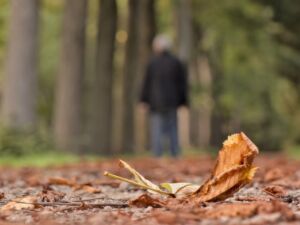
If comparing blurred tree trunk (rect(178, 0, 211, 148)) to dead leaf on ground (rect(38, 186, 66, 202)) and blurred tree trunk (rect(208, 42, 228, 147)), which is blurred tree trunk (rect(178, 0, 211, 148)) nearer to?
blurred tree trunk (rect(208, 42, 228, 147))

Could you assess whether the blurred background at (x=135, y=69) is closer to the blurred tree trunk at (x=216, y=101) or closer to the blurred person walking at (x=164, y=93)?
the blurred tree trunk at (x=216, y=101)

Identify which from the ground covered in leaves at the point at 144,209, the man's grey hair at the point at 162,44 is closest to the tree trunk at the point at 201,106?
the man's grey hair at the point at 162,44

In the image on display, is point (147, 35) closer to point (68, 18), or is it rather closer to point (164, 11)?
point (68, 18)

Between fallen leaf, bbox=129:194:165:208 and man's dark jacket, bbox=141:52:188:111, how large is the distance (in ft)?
38.8

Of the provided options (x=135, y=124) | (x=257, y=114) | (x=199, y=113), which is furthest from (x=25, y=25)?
(x=199, y=113)

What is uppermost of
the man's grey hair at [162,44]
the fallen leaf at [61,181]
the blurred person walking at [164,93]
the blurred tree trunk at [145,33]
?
the blurred tree trunk at [145,33]

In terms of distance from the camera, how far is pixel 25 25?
18.5m

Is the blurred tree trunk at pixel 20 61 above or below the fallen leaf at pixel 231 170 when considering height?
above

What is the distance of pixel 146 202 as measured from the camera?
4.37m

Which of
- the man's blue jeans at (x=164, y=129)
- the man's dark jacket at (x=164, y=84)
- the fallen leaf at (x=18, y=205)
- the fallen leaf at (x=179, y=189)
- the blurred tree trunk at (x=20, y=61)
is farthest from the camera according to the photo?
the blurred tree trunk at (x=20, y=61)

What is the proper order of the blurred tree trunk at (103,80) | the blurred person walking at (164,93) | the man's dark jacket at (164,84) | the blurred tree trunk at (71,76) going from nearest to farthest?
the blurred person walking at (164,93) → the man's dark jacket at (164,84) → the blurred tree trunk at (71,76) → the blurred tree trunk at (103,80)

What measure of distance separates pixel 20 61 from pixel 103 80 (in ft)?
20.2

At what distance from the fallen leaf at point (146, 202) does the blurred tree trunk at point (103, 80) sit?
1980cm

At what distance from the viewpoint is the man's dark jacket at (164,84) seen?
16.3 m
